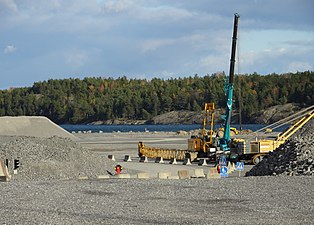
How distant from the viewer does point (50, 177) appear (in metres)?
31.2

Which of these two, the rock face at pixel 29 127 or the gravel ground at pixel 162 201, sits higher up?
the rock face at pixel 29 127

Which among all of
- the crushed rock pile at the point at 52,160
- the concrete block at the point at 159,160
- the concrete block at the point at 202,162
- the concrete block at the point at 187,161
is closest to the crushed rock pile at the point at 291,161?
the crushed rock pile at the point at 52,160

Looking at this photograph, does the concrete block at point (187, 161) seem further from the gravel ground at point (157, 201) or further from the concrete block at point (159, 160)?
the gravel ground at point (157, 201)

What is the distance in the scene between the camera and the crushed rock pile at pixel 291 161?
28031mm

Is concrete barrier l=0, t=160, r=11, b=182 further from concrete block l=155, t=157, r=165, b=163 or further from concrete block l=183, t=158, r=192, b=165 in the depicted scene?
concrete block l=155, t=157, r=165, b=163

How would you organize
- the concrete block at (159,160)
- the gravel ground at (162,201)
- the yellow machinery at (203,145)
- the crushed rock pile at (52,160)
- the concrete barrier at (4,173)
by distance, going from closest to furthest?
the gravel ground at (162,201)
the concrete barrier at (4,173)
the crushed rock pile at (52,160)
the yellow machinery at (203,145)
the concrete block at (159,160)

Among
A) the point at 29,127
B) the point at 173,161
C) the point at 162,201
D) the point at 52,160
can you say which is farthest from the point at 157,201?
the point at 29,127

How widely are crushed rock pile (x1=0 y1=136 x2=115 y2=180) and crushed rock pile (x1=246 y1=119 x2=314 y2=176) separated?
8.45 m

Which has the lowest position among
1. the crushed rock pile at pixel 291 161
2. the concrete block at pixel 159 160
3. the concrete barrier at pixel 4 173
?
the concrete block at pixel 159 160

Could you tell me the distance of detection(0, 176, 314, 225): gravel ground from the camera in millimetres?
17062

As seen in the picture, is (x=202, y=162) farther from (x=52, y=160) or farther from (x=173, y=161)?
(x=52, y=160)

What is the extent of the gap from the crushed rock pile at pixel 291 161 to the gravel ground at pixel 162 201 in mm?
1918

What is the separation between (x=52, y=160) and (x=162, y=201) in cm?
1374

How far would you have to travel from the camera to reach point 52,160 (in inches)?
1313
